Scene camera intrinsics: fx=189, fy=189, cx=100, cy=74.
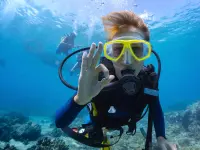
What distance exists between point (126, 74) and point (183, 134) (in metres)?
11.4

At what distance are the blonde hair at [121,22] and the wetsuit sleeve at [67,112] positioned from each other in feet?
4.80

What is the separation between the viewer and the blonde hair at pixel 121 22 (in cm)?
333

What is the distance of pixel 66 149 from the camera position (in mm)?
8344

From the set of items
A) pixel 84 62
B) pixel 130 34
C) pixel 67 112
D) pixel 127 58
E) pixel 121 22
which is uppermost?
pixel 121 22

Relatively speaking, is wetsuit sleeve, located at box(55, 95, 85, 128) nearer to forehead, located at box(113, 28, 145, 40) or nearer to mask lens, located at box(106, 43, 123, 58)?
mask lens, located at box(106, 43, 123, 58)

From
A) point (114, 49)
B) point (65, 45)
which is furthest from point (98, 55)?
point (65, 45)

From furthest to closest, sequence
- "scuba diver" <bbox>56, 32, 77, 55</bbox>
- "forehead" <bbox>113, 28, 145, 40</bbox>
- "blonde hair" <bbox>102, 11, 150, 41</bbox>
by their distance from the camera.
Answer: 1. "scuba diver" <bbox>56, 32, 77, 55</bbox>
2. "blonde hair" <bbox>102, 11, 150, 41</bbox>
3. "forehead" <bbox>113, 28, 145, 40</bbox>

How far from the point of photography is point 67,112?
9.55ft

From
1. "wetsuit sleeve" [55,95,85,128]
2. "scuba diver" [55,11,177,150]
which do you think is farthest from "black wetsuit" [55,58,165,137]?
"wetsuit sleeve" [55,95,85,128]

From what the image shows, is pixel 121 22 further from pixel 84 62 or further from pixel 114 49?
pixel 84 62

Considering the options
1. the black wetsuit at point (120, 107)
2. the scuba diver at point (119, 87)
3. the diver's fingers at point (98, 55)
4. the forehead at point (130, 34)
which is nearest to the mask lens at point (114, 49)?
the scuba diver at point (119, 87)

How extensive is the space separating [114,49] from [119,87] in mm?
732

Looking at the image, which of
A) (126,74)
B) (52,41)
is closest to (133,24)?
(126,74)

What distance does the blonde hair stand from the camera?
3.33 metres
